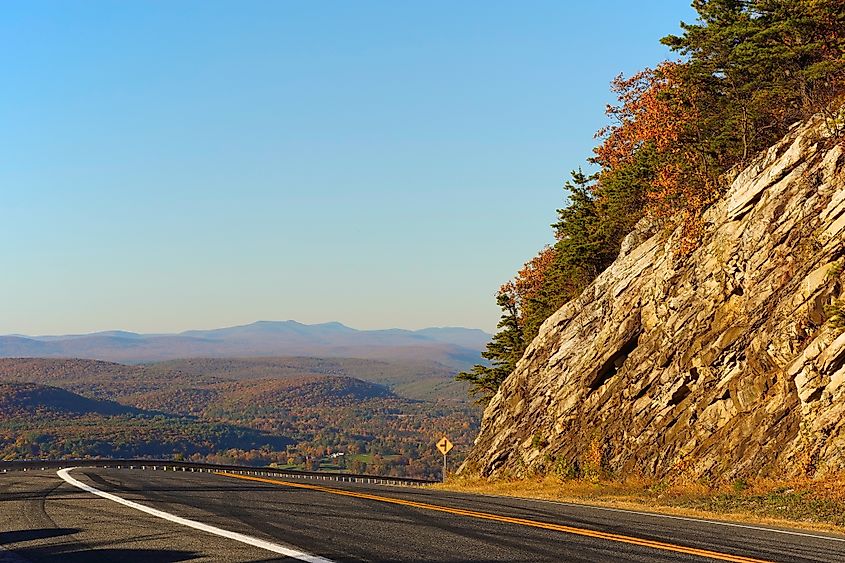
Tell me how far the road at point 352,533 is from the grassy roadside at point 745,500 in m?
3.05

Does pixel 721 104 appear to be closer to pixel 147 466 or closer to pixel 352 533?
pixel 352 533

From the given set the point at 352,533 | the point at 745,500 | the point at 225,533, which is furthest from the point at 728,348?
the point at 225,533

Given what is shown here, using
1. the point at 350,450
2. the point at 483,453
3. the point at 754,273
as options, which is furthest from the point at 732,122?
the point at 350,450

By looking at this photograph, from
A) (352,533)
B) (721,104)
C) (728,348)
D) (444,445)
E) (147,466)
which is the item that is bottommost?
(147,466)

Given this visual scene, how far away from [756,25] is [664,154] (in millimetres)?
6733

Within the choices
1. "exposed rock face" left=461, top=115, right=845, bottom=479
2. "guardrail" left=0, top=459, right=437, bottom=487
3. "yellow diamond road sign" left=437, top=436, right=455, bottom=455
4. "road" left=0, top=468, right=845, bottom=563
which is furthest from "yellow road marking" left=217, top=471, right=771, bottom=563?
"yellow diamond road sign" left=437, top=436, right=455, bottom=455

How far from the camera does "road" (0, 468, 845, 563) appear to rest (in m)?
11.0

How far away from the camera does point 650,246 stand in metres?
37.3

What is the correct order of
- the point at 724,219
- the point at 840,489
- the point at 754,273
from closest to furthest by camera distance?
1. the point at 840,489
2. the point at 754,273
3. the point at 724,219

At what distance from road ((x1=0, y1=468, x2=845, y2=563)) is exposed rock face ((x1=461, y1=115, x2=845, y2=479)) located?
Result: 9.20m

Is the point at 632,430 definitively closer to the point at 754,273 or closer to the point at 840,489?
the point at 754,273

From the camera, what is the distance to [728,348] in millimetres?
29203

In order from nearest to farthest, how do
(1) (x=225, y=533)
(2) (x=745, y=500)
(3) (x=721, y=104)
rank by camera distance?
1. (1) (x=225, y=533)
2. (2) (x=745, y=500)
3. (3) (x=721, y=104)

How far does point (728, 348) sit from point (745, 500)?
26.3 feet
